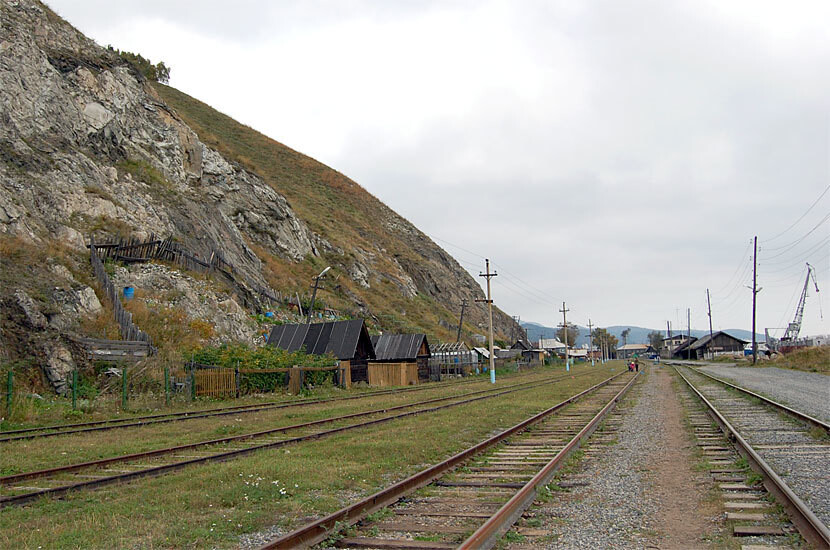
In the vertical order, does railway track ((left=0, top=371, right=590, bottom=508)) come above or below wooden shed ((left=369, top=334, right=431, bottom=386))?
below

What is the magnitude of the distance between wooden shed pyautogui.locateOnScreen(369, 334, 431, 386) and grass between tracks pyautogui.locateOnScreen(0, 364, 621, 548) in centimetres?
3139

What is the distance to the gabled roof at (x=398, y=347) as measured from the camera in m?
49.2

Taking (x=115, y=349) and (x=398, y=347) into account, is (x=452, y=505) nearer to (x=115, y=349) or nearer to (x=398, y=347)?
(x=115, y=349)

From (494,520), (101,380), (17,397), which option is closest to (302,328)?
(101,380)

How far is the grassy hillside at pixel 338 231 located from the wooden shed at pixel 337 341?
1493cm

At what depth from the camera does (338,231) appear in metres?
88.4

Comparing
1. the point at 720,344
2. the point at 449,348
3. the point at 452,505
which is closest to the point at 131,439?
the point at 452,505

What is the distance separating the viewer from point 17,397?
65.8 feet

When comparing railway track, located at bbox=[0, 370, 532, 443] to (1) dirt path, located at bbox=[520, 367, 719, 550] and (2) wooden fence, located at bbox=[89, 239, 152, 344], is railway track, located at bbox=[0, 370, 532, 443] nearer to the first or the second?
(2) wooden fence, located at bbox=[89, 239, 152, 344]

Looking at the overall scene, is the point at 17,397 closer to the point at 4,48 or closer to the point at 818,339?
the point at 4,48

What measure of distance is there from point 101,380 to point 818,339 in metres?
121

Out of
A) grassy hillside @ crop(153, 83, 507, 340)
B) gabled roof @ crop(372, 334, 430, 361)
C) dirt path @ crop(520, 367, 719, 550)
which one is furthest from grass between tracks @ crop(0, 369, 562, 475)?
grassy hillside @ crop(153, 83, 507, 340)

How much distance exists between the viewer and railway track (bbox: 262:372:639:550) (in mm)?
6262

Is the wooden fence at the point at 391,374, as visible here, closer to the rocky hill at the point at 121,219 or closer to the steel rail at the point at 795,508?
the rocky hill at the point at 121,219
